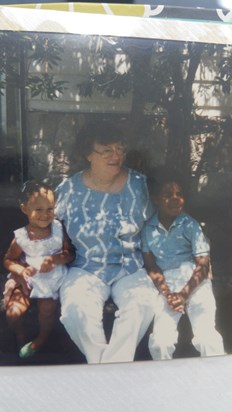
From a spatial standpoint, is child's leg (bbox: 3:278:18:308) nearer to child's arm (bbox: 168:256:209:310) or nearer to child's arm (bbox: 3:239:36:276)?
child's arm (bbox: 3:239:36:276)

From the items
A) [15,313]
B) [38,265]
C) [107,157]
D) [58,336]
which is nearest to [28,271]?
[38,265]

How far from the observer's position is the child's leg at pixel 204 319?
2.86m

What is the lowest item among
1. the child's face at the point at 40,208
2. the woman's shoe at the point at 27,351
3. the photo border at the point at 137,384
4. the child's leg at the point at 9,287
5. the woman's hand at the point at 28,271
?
the photo border at the point at 137,384

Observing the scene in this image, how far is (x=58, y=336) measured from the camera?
275 centimetres

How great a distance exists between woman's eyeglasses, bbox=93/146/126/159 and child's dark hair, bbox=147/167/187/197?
0.15 m

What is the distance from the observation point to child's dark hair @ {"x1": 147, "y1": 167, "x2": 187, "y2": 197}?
273 centimetres

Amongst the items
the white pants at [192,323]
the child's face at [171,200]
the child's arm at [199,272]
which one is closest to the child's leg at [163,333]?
the white pants at [192,323]

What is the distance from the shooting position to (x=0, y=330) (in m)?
2.72

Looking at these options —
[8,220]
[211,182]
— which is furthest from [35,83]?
[211,182]

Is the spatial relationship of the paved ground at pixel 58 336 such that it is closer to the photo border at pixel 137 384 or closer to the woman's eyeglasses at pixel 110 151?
the photo border at pixel 137 384

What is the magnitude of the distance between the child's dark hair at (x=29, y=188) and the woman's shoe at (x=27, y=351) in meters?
0.57

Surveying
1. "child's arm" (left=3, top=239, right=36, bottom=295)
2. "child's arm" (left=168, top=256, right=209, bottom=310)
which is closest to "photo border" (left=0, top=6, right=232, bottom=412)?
"child's arm" (left=168, top=256, right=209, bottom=310)

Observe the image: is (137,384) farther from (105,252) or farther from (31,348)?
(105,252)

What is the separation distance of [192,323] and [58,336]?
55 centimetres
